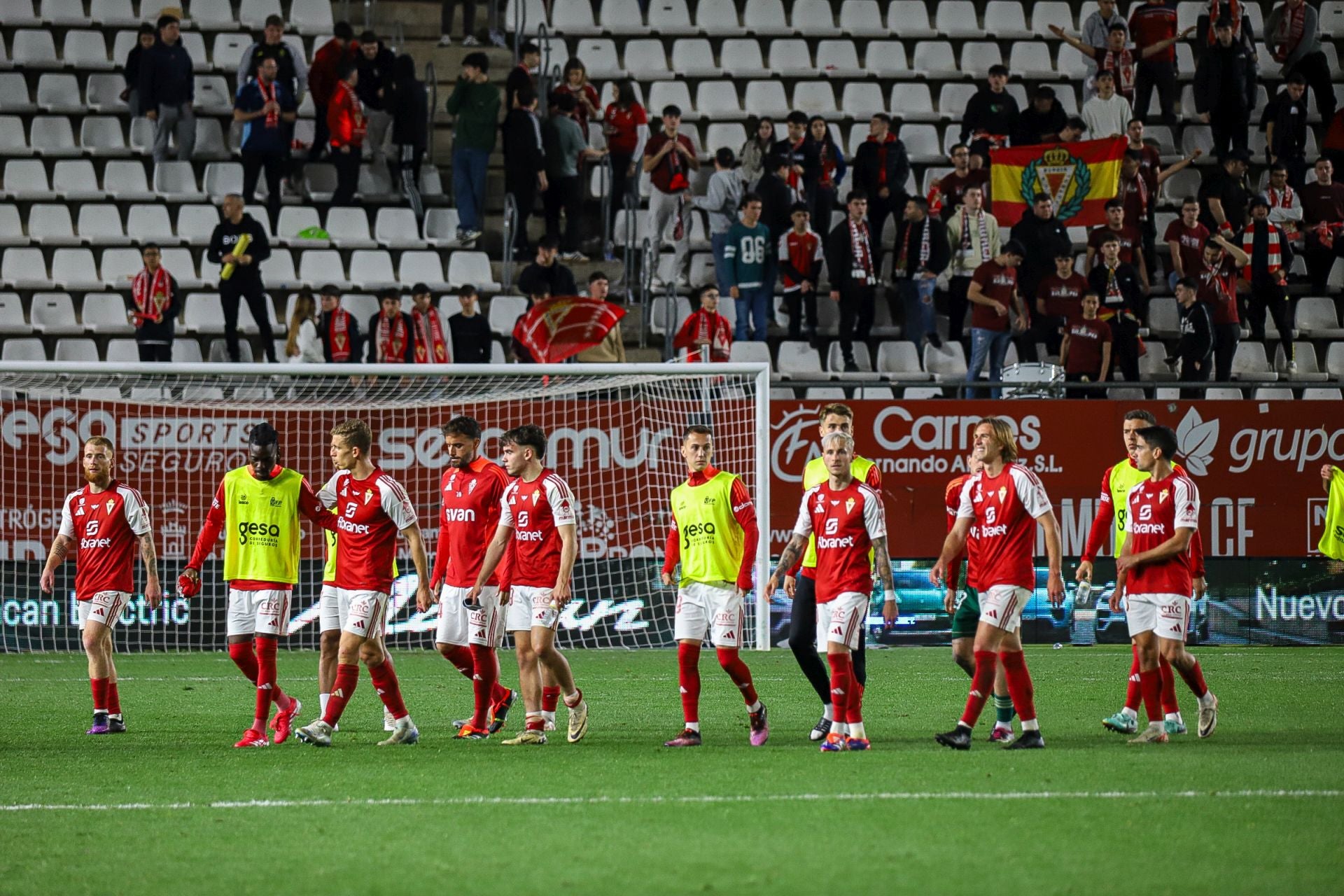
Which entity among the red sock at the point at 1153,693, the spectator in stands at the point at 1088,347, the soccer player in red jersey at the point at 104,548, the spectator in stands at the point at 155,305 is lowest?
the red sock at the point at 1153,693

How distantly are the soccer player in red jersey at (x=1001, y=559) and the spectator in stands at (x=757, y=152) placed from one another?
1256 cm

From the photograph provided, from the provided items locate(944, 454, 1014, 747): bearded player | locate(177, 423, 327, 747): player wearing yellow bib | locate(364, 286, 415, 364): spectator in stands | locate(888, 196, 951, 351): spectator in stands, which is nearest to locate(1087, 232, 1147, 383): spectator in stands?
locate(888, 196, 951, 351): spectator in stands

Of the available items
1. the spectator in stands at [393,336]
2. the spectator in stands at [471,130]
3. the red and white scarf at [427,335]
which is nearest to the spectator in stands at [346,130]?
the spectator in stands at [471,130]

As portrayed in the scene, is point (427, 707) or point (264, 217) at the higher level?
point (264, 217)

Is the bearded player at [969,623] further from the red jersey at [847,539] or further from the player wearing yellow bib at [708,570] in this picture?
the player wearing yellow bib at [708,570]

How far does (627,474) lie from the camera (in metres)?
18.1

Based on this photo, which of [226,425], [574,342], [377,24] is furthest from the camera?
[377,24]

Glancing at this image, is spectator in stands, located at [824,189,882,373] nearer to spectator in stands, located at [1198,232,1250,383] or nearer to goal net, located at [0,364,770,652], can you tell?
goal net, located at [0,364,770,652]

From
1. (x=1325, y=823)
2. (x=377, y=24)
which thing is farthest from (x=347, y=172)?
(x=1325, y=823)

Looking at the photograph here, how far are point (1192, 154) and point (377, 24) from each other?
12.7 m

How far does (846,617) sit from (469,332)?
35.0ft

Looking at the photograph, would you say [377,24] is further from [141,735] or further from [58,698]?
[141,735]

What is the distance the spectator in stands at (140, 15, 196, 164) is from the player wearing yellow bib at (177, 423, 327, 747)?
43.3ft

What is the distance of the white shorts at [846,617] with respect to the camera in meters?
9.32
